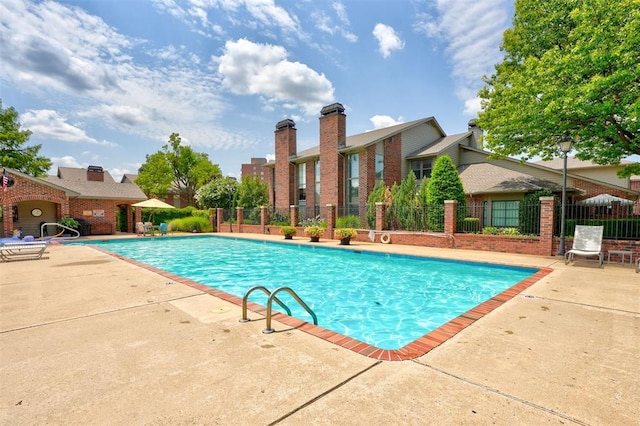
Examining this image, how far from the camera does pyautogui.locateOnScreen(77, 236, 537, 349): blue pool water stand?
582cm

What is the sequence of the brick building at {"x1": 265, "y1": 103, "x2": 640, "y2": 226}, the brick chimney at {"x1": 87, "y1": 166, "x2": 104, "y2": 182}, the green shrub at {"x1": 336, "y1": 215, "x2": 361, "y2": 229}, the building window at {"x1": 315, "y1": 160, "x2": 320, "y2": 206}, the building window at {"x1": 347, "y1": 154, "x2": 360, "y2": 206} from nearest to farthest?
the brick building at {"x1": 265, "y1": 103, "x2": 640, "y2": 226}, the green shrub at {"x1": 336, "y1": 215, "x2": 361, "y2": 229}, the building window at {"x1": 347, "y1": 154, "x2": 360, "y2": 206}, the building window at {"x1": 315, "y1": 160, "x2": 320, "y2": 206}, the brick chimney at {"x1": 87, "y1": 166, "x2": 104, "y2": 182}

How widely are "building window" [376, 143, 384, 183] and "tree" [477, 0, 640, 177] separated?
Answer: 315 inches

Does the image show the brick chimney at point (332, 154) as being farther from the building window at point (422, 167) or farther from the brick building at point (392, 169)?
the building window at point (422, 167)

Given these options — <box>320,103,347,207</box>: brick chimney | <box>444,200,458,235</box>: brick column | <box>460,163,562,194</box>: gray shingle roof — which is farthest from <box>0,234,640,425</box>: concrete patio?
<box>320,103,347,207</box>: brick chimney

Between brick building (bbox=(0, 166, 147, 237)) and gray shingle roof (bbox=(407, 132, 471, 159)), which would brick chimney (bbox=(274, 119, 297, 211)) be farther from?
brick building (bbox=(0, 166, 147, 237))

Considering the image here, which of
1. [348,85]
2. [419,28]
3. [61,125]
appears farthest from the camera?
[61,125]

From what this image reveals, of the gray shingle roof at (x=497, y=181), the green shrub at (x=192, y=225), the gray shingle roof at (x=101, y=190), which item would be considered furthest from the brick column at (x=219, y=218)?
the gray shingle roof at (x=497, y=181)

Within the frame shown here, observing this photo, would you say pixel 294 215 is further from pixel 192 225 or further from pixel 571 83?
pixel 571 83

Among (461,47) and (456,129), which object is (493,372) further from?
(456,129)

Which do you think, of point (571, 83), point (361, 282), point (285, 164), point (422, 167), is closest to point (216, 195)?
point (285, 164)

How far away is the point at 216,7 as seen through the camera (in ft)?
37.4

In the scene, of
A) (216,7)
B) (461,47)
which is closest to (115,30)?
(216,7)

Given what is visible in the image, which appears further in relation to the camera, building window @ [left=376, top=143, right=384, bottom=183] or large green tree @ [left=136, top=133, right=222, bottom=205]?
large green tree @ [left=136, top=133, right=222, bottom=205]

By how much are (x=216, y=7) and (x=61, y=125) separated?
22700mm
